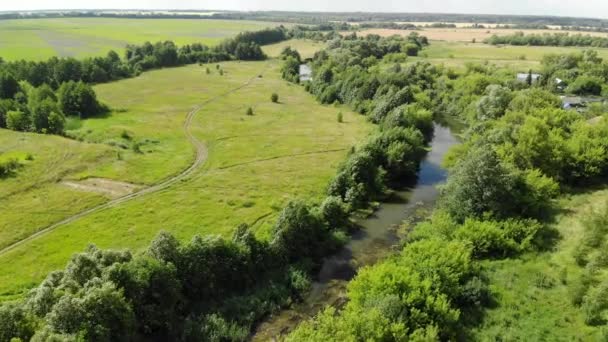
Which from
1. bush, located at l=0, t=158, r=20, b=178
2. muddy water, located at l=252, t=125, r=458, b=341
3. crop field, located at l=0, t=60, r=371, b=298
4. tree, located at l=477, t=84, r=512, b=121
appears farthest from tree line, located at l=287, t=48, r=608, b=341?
bush, located at l=0, t=158, r=20, b=178

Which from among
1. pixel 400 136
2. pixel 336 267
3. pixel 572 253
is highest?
pixel 400 136

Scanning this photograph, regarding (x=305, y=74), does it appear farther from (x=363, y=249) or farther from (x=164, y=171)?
(x=363, y=249)

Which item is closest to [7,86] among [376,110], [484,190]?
[376,110]

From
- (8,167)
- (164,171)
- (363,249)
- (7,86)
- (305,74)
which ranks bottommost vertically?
(363,249)

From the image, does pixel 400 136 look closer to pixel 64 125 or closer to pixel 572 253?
pixel 572 253

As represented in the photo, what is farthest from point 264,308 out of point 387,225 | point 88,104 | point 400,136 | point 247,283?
point 88,104
